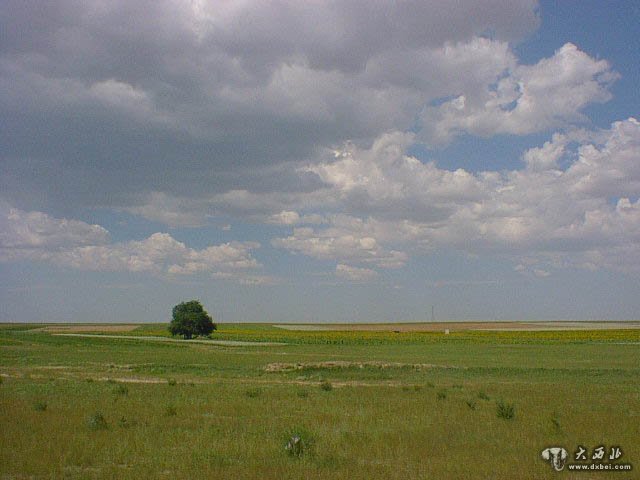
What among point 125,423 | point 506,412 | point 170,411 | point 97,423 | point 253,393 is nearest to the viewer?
point 97,423

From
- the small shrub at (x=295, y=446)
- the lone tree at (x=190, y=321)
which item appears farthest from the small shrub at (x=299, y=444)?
the lone tree at (x=190, y=321)

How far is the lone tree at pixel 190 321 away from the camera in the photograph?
4975 inches

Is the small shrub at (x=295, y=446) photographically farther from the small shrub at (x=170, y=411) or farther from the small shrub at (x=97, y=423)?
the small shrub at (x=170, y=411)

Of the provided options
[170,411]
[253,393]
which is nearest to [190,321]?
[253,393]

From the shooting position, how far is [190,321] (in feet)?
415

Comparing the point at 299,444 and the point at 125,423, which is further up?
the point at 299,444

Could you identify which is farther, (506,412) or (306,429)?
(506,412)

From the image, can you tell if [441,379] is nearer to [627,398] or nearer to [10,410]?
[627,398]

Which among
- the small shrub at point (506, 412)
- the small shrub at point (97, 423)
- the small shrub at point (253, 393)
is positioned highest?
the small shrub at point (97, 423)

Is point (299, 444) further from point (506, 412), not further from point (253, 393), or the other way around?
point (253, 393)

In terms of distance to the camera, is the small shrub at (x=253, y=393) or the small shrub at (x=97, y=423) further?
the small shrub at (x=253, y=393)

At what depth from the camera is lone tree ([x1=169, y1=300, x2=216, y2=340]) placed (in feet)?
415

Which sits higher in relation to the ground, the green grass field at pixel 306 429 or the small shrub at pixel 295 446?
the small shrub at pixel 295 446

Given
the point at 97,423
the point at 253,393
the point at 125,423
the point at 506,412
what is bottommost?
the point at 253,393
